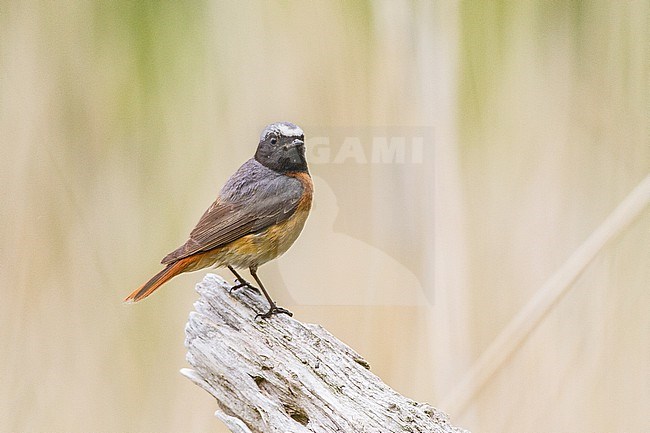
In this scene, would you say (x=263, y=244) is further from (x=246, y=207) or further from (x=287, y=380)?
(x=287, y=380)

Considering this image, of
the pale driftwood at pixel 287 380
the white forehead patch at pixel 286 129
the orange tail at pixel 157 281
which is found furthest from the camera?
the white forehead patch at pixel 286 129

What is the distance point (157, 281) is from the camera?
266 centimetres

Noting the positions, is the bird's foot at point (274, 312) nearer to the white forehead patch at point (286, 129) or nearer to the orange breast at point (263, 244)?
the orange breast at point (263, 244)

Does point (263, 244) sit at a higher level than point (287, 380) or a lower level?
higher

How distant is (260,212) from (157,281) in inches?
15.9

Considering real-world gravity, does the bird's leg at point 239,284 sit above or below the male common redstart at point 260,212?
below

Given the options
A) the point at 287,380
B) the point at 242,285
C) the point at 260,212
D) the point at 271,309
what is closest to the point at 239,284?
the point at 242,285

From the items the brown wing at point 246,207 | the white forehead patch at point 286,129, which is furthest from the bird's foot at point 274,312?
the white forehead patch at point 286,129

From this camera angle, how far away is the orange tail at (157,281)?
2.65 m

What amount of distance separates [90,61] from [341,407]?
1666mm

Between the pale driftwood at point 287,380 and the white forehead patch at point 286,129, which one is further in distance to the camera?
the white forehead patch at point 286,129

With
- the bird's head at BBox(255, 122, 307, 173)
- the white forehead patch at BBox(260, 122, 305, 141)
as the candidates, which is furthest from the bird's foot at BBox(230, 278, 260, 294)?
the white forehead patch at BBox(260, 122, 305, 141)

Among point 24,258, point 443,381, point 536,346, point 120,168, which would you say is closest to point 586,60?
point 536,346

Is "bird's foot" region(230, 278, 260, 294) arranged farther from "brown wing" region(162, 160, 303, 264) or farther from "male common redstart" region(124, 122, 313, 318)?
"brown wing" region(162, 160, 303, 264)
